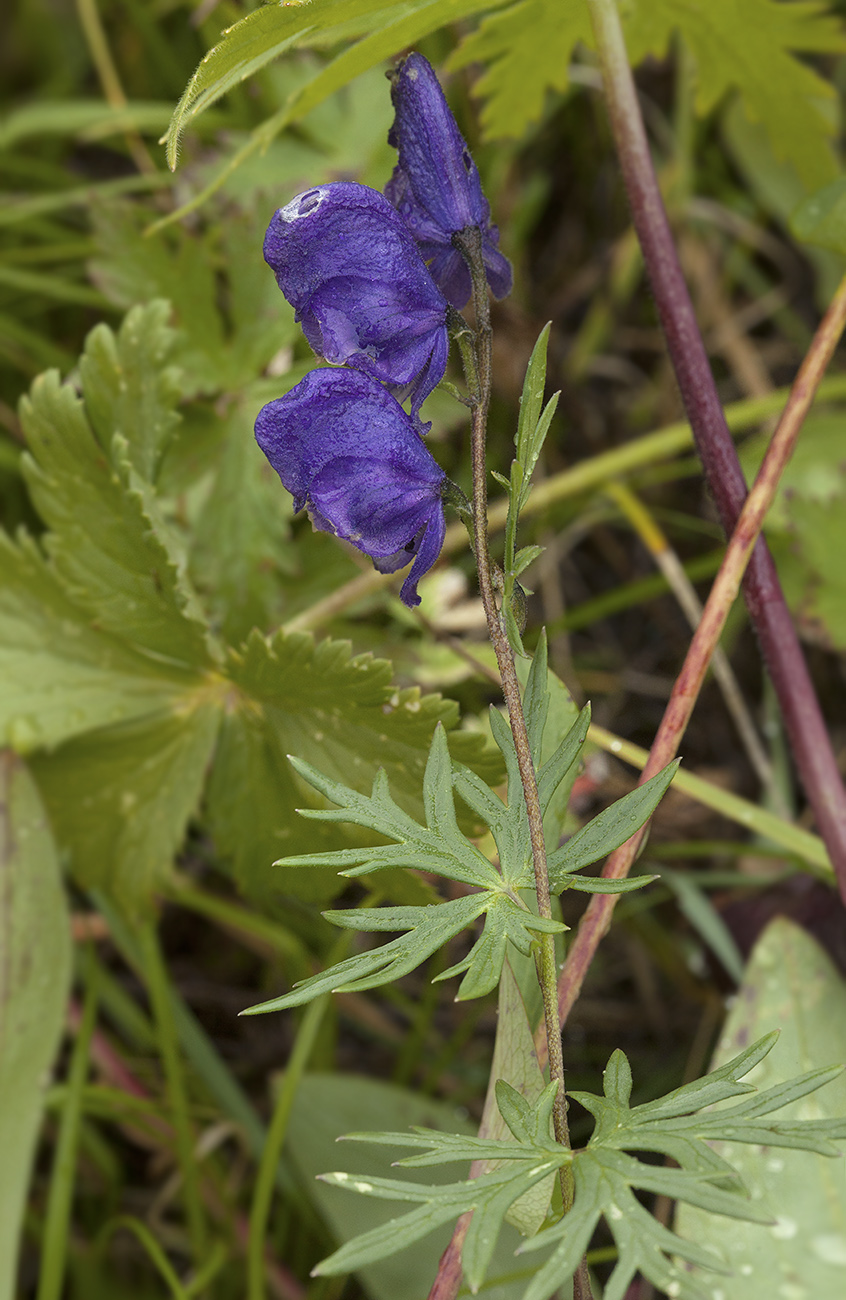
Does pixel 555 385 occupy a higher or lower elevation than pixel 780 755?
higher

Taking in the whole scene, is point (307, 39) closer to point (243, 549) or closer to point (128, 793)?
point (243, 549)

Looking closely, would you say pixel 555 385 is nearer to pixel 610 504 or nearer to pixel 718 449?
pixel 610 504

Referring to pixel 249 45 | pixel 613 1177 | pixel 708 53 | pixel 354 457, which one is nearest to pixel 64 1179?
pixel 613 1177

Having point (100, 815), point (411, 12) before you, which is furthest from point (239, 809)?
point (411, 12)

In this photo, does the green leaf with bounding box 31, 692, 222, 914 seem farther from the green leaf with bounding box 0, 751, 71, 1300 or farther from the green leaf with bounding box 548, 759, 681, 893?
the green leaf with bounding box 548, 759, 681, 893

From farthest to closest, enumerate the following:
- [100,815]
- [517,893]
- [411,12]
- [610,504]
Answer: [610,504] → [100,815] → [411,12] → [517,893]

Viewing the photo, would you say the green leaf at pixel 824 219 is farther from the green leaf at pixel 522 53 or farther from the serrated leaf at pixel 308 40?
the serrated leaf at pixel 308 40

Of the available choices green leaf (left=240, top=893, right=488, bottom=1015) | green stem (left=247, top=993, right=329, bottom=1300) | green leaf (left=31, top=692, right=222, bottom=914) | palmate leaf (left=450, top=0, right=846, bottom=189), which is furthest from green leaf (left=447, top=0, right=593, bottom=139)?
green stem (left=247, top=993, right=329, bottom=1300)
